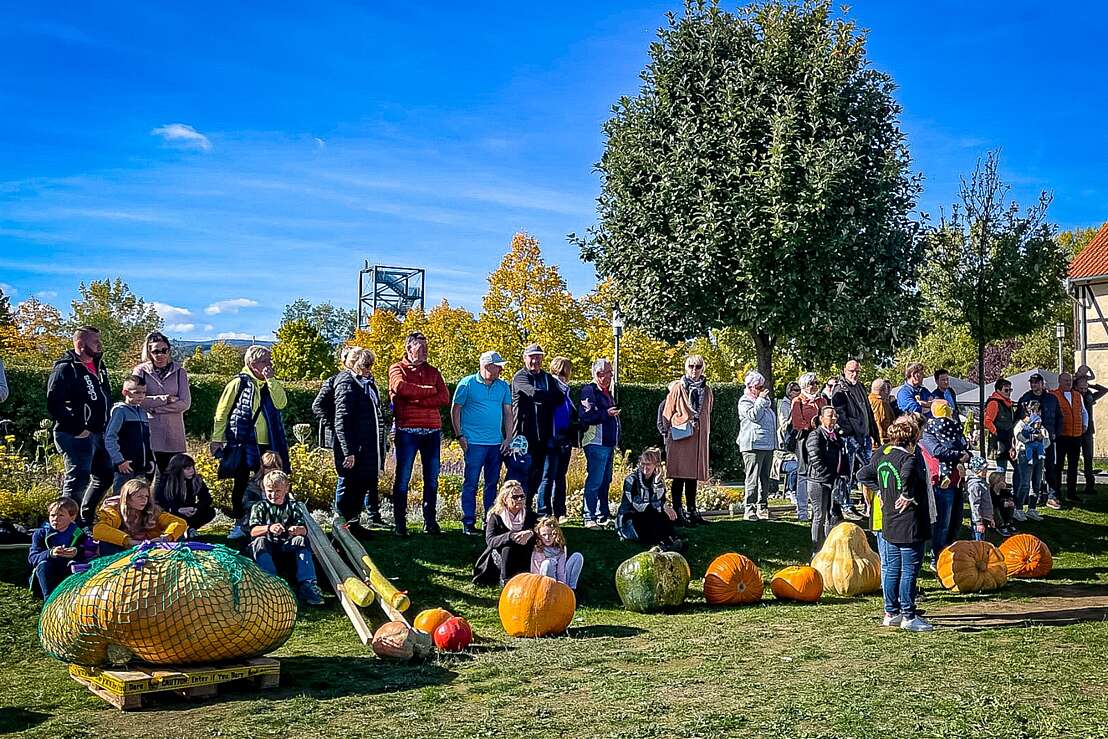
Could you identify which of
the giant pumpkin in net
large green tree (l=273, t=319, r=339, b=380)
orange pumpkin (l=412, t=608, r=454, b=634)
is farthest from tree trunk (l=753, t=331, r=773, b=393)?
large green tree (l=273, t=319, r=339, b=380)

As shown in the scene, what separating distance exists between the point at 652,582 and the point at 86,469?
478 centimetres

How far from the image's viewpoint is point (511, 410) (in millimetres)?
10602

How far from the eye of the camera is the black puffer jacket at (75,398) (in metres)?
8.45

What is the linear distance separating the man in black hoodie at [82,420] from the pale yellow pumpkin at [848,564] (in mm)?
6314

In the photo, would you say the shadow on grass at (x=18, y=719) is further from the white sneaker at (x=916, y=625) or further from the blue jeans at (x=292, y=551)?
the white sneaker at (x=916, y=625)

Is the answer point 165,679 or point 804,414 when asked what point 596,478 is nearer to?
point 804,414

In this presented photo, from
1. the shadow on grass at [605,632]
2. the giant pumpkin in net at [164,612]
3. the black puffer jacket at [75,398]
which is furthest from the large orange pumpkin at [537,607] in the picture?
the black puffer jacket at [75,398]

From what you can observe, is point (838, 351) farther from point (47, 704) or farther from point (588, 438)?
point (47, 704)

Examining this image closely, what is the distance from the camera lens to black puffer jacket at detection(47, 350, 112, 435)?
8.45m

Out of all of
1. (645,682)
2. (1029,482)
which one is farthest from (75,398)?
(1029,482)

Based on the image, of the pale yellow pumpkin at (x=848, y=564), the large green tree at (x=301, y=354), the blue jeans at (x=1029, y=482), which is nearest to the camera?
the pale yellow pumpkin at (x=848, y=564)

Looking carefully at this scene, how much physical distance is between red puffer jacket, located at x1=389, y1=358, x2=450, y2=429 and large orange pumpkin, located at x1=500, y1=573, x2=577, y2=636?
2.59m

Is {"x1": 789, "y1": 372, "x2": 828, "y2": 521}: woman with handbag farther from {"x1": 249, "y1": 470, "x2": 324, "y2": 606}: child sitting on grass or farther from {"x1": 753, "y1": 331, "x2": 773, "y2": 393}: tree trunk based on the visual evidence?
{"x1": 753, "y1": 331, "x2": 773, "y2": 393}: tree trunk

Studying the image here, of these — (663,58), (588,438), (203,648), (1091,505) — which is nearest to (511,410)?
(588,438)
